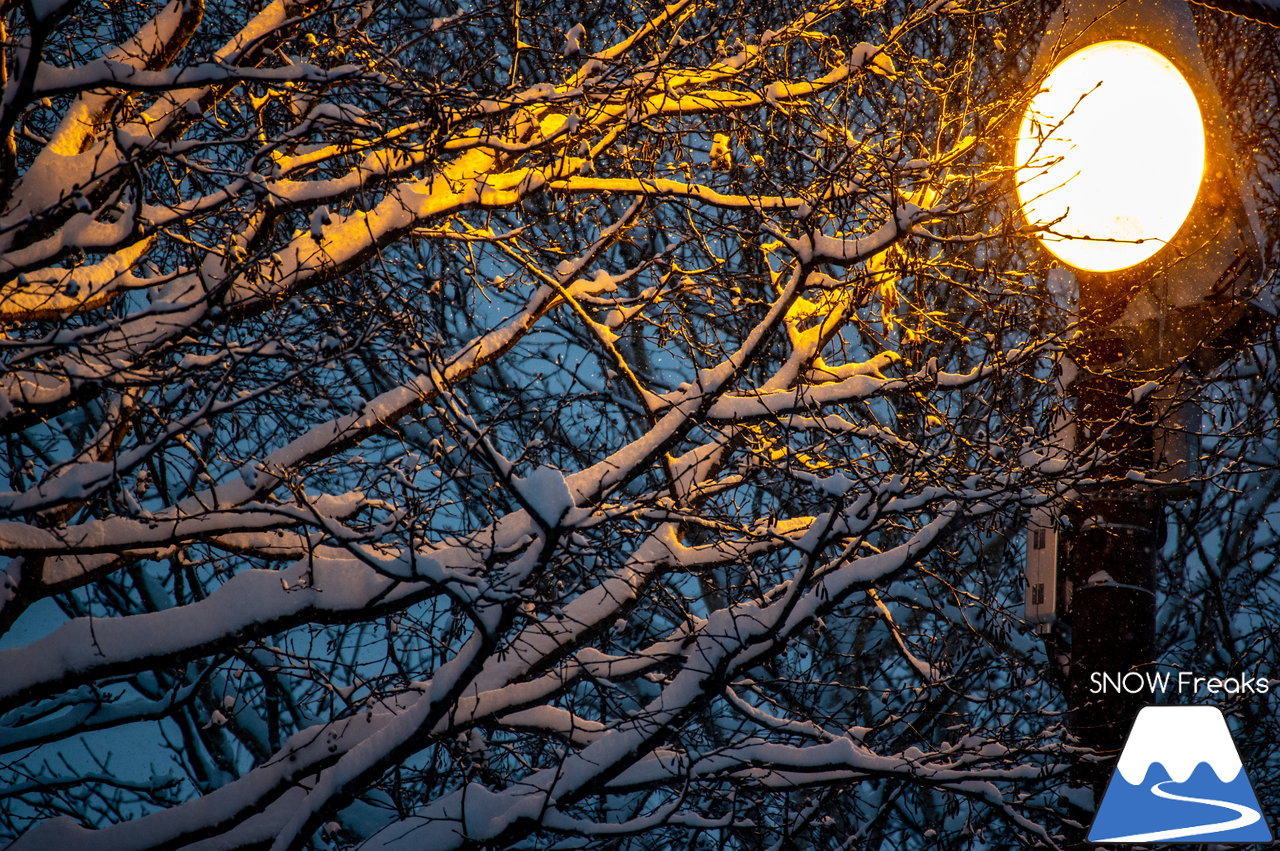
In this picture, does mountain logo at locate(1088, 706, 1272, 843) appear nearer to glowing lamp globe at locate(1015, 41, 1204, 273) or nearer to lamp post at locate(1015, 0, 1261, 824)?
lamp post at locate(1015, 0, 1261, 824)

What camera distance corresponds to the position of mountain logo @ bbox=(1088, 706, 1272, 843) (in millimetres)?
2525

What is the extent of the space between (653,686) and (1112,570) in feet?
16.9

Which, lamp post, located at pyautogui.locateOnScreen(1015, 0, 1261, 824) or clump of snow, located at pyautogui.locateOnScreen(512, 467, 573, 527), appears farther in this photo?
clump of snow, located at pyautogui.locateOnScreen(512, 467, 573, 527)

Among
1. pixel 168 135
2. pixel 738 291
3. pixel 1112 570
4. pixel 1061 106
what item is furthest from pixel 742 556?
pixel 168 135

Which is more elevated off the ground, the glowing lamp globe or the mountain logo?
the glowing lamp globe

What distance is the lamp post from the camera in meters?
2.55

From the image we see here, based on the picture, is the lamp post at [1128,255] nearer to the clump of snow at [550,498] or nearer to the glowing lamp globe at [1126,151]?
the glowing lamp globe at [1126,151]

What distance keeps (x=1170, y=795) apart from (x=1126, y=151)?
1693 millimetres

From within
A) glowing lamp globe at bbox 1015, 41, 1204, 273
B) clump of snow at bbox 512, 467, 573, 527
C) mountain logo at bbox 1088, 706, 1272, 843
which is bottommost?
mountain logo at bbox 1088, 706, 1272, 843

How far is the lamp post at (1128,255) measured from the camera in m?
2.55

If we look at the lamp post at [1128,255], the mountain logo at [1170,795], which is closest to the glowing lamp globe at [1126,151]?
the lamp post at [1128,255]

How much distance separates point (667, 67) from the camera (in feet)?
14.1

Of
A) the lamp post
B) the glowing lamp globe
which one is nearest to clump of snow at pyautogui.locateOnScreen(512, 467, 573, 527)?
the lamp post

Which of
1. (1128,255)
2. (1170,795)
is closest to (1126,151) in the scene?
(1128,255)
